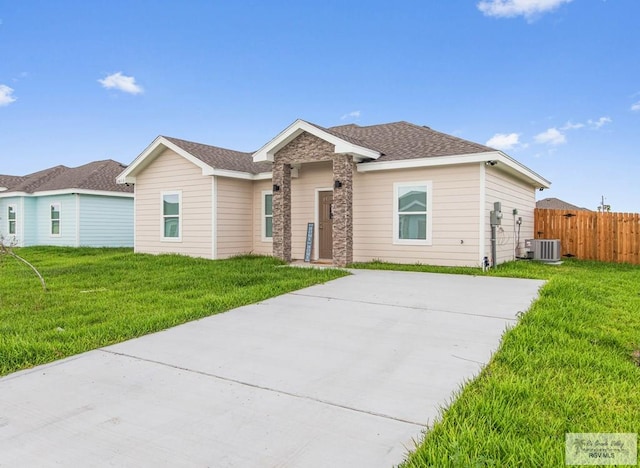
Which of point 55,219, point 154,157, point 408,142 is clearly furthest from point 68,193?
point 408,142

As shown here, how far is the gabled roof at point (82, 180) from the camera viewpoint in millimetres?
18391

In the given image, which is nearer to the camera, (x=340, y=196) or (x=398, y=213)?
(x=340, y=196)

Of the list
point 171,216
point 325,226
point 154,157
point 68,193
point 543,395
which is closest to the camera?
point 543,395

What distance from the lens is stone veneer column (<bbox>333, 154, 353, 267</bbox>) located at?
34.3 feet

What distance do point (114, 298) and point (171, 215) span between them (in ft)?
24.3

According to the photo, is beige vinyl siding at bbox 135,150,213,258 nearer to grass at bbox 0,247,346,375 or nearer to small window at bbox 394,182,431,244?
grass at bbox 0,247,346,375


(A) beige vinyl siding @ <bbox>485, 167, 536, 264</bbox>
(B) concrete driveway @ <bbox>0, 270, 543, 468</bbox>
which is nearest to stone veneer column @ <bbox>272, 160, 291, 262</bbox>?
(A) beige vinyl siding @ <bbox>485, 167, 536, 264</bbox>

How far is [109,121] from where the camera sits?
18688 millimetres

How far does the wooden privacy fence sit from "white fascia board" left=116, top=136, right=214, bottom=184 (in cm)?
1224

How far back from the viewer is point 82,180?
18438mm

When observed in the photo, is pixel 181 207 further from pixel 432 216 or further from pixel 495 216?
pixel 495 216

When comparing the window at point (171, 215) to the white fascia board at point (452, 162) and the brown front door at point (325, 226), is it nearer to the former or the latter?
the brown front door at point (325, 226)

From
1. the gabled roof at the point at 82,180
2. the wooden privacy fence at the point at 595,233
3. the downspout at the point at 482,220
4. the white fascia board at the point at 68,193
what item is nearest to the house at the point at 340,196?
the downspout at the point at 482,220

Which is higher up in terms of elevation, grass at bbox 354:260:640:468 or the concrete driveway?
grass at bbox 354:260:640:468
